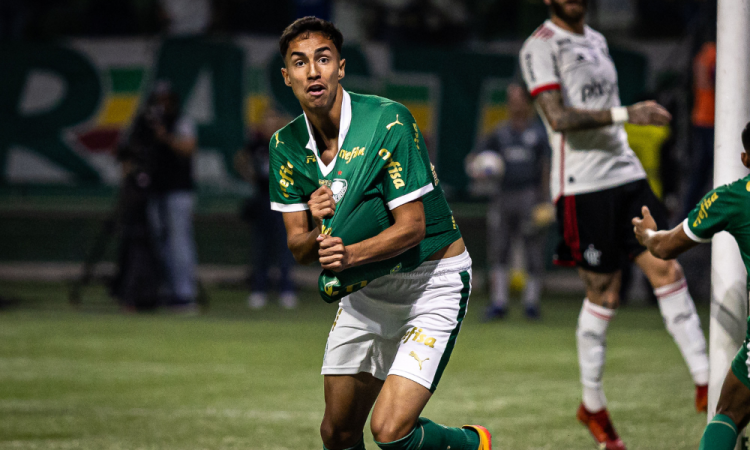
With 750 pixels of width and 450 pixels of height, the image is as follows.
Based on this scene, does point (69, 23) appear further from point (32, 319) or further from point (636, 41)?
point (636, 41)

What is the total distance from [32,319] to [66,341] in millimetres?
1700

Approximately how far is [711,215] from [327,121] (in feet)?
5.20

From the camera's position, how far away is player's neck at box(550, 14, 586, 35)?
537 cm

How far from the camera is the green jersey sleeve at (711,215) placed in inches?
143

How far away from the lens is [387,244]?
12.0 feet

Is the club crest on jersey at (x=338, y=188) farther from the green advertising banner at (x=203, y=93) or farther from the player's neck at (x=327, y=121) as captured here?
the green advertising banner at (x=203, y=93)

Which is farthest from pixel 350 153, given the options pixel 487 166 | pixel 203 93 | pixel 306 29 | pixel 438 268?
pixel 203 93

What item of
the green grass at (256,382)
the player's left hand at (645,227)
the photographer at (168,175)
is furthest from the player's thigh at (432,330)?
the photographer at (168,175)

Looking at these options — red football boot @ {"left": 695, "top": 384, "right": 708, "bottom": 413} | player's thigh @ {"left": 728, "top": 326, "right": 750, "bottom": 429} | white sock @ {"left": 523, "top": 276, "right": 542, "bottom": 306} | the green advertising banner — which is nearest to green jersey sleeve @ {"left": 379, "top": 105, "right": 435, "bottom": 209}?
player's thigh @ {"left": 728, "top": 326, "right": 750, "bottom": 429}

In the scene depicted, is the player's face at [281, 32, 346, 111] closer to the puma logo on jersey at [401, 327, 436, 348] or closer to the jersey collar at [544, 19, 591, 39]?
the puma logo on jersey at [401, 327, 436, 348]

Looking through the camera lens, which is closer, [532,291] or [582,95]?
[582,95]

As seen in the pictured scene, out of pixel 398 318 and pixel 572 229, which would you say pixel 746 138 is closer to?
pixel 398 318

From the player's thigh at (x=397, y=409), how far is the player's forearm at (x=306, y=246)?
597mm

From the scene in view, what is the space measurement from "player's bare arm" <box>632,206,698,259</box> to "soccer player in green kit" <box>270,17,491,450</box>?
78 centimetres
